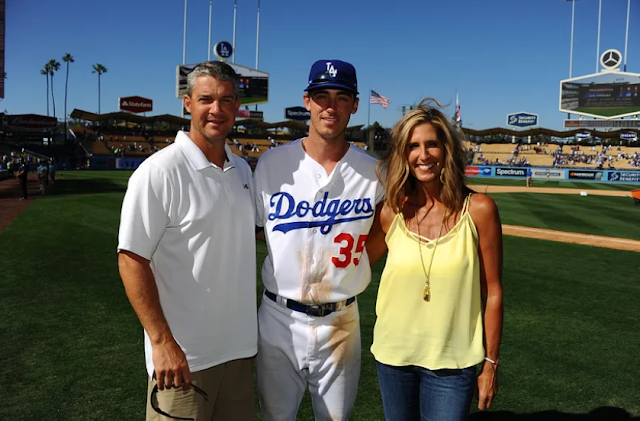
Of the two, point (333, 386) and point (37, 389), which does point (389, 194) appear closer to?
point (333, 386)

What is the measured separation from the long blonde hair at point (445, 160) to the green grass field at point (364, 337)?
7.94ft

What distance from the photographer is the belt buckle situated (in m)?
2.96

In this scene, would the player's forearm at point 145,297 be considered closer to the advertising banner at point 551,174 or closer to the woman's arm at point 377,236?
the woman's arm at point 377,236

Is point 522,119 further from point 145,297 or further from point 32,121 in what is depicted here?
point 145,297

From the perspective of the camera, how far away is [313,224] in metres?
2.98

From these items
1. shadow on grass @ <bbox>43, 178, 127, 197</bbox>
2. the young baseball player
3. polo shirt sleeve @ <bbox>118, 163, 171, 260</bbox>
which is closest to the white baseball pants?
the young baseball player

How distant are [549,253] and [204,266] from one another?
34.8 ft

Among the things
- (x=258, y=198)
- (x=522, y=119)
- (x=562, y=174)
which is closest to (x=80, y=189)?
(x=258, y=198)

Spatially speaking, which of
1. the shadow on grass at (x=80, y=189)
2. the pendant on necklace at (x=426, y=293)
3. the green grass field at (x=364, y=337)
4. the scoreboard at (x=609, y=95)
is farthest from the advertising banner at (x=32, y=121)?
the scoreboard at (x=609, y=95)

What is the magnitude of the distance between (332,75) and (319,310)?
1.55m

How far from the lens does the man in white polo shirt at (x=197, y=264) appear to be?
244cm

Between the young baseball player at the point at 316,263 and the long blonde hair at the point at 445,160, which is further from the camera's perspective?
the young baseball player at the point at 316,263

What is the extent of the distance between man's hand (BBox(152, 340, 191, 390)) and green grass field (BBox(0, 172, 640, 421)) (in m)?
2.12

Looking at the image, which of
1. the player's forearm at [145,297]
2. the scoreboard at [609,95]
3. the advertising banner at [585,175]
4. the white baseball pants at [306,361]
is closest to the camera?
the player's forearm at [145,297]
